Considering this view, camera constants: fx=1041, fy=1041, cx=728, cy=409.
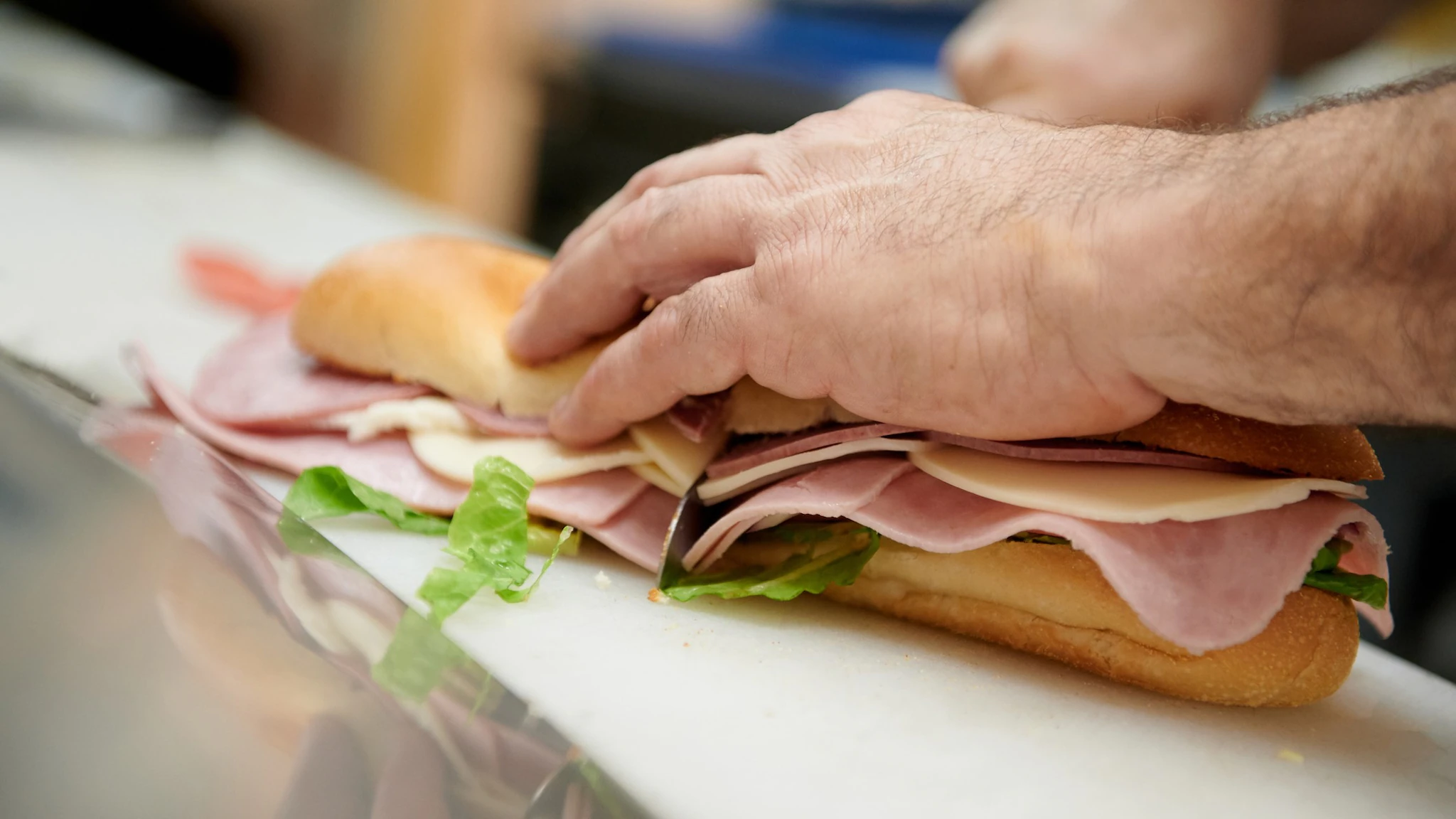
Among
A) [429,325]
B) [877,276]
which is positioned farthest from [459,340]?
[877,276]

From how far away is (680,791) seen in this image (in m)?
0.96

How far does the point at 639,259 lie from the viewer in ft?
4.63

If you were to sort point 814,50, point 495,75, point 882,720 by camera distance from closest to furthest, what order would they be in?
point 882,720, point 814,50, point 495,75

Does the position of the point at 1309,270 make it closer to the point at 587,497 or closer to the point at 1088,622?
the point at 1088,622

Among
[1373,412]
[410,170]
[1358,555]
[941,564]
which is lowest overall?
[410,170]

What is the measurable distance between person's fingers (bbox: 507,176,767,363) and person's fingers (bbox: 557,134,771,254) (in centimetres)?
4

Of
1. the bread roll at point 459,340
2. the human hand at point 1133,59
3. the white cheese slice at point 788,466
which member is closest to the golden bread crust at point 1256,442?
the bread roll at point 459,340

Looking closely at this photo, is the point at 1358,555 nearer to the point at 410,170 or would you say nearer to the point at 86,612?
the point at 86,612

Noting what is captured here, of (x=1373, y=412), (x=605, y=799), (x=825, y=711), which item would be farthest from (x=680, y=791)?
(x=1373, y=412)

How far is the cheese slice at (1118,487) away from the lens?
45.8 inches

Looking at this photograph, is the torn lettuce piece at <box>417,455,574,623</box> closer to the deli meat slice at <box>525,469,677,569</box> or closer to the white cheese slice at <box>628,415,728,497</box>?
the deli meat slice at <box>525,469,677,569</box>

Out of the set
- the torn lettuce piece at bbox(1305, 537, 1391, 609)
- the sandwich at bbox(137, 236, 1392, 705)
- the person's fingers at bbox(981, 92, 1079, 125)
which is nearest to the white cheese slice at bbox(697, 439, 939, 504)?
the sandwich at bbox(137, 236, 1392, 705)

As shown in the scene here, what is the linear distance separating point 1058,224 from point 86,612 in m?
1.08

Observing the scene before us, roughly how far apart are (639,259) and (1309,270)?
0.80 metres
